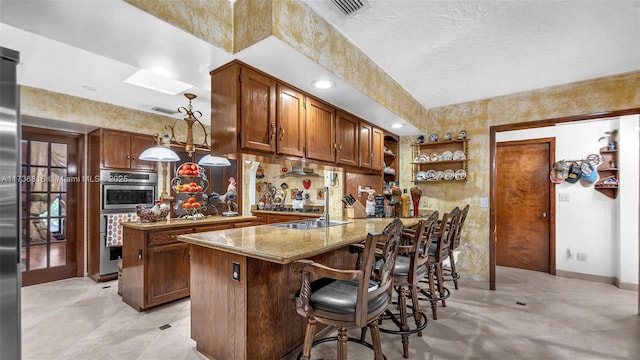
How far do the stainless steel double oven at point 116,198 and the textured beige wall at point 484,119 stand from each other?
4.20 meters

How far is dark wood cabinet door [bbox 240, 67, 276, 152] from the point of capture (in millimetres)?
2143

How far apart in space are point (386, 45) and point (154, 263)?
3.14 meters

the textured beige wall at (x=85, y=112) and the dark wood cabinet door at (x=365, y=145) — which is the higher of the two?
the textured beige wall at (x=85, y=112)

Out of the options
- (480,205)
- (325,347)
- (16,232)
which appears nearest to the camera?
(16,232)

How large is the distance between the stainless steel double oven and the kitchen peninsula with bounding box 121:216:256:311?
110 cm

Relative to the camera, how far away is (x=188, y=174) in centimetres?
312

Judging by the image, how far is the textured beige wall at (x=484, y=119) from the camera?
3.12 metres

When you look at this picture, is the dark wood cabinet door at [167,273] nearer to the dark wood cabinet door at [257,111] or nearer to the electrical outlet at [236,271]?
the electrical outlet at [236,271]

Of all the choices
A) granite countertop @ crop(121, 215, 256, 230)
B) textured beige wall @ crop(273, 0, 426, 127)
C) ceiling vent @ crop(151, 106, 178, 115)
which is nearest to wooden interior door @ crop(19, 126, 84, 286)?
ceiling vent @ crop(151, 106, 178, 115)

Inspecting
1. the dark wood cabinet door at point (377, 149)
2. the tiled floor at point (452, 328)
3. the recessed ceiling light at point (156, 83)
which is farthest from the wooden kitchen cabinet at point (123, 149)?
the dark wood cabinet door at point (377, 149)

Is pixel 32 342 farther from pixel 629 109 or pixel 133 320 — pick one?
pixel 629 109

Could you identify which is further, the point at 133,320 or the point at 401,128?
the point at 401,128

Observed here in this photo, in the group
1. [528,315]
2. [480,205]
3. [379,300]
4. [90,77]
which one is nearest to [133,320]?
[379,300]

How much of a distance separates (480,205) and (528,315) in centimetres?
149
